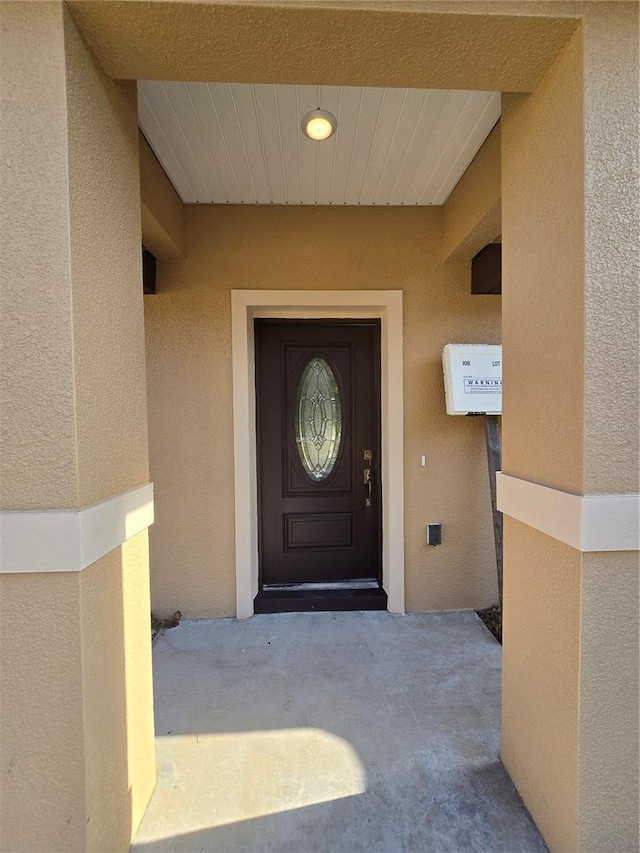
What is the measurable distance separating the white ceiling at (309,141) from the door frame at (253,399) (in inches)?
25.9

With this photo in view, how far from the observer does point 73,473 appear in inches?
45.1

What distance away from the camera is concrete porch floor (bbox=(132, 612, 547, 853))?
142 centimetres

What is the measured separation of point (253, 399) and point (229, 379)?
235 mm

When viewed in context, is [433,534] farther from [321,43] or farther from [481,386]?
[321,43]

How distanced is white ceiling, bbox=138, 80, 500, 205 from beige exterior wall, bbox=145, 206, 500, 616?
0.71 feet

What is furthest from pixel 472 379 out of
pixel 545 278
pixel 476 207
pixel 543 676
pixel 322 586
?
pixel 322 586

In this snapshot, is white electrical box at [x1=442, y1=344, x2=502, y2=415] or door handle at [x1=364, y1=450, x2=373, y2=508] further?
door handle at [x1=364, y1=450, x2=373, y2=508]

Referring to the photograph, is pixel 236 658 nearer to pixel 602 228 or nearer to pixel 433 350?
pixel 433 350

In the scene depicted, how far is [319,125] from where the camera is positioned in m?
1.98

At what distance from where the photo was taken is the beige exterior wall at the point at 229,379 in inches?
113

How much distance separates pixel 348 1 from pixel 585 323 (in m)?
1.17

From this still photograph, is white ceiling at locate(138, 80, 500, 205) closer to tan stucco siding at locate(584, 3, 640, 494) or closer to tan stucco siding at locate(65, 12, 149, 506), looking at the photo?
tan stucco siding at locate(65, 12, 149, 506)

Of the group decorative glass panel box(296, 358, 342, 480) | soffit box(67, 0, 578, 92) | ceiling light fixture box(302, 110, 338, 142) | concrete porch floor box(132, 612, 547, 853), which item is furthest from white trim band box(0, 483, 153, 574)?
decorative glass panel box(296, 358, 342, 480)

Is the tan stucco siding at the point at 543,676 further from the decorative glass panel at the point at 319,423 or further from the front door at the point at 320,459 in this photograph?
the decorative glass panel at the point at 319,423
